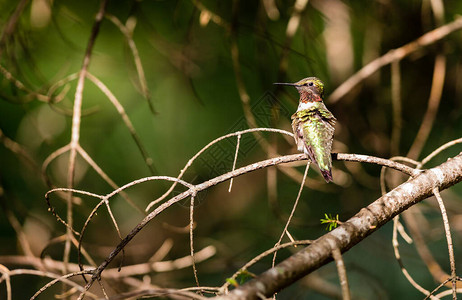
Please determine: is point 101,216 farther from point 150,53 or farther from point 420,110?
point 420,110

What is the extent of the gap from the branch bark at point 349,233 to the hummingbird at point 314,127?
Result: 40cm

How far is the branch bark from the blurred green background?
6.55 ft

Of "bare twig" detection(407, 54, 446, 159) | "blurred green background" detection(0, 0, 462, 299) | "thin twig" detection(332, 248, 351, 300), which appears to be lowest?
"thin twig" detection(332, 248, 351, 300)

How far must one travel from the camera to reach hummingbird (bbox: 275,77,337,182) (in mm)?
1845

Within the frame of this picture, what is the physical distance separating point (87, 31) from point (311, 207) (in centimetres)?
255

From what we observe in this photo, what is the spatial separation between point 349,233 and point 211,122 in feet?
11.0

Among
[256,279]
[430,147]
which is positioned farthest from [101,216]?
[256,279]

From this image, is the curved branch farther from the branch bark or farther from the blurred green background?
the blurred green background

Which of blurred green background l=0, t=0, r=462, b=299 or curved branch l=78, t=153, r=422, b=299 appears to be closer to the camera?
curved branch l=78, t=153, r=422, b=299

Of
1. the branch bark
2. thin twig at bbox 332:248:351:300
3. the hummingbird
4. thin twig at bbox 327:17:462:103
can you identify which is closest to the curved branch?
the branch bark

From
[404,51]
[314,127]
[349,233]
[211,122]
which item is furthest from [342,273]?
[211,122]

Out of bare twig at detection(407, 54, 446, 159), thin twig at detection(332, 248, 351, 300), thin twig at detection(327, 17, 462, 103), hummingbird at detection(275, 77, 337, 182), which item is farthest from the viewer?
bare twig at detection(407, 54, 446, 159)

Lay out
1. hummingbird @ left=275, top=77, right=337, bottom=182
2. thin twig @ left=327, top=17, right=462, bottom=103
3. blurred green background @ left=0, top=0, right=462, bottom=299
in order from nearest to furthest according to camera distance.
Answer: hummingbird @ left=275, top=77, right=337, bottom=182
thin twig @ left=327, top=17, right=462, bottom=103
blurred green background @ left=0, top=0, right=462, bottom=299

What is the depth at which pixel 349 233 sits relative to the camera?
1.29 m
